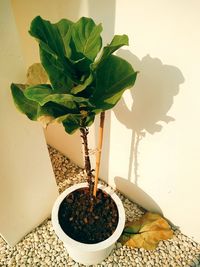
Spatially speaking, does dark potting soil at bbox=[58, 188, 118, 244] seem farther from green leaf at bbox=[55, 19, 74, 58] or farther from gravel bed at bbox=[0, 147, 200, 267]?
green leaf at bbox=[55, 19, 74, 58]

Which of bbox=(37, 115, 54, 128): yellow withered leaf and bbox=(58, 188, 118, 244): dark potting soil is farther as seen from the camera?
bbox=(58, 188, 118, 244): dark potting soil

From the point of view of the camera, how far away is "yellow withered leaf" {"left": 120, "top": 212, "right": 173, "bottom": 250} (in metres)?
1.53

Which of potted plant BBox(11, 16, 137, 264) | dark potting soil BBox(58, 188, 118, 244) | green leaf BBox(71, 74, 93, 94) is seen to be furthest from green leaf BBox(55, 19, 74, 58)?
dark potting soil BBox(58, 188, 118, 244)

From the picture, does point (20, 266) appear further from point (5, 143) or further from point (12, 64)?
point (12, 64)

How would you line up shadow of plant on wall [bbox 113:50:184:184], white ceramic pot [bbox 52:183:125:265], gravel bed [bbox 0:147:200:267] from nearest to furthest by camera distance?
shadow of plant on wall [bbox 113:50:184:184] → white ceramic pot [bbox 52:183:125:265] → gravel bed [bbox 0:147:200:267]

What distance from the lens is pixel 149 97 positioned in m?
1.20

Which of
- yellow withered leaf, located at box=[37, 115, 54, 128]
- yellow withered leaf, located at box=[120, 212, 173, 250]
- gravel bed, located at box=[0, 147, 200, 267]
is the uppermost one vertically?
yellow withered leaf, located at box=[37, 115, 54, 128]

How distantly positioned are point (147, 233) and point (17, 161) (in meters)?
0.89

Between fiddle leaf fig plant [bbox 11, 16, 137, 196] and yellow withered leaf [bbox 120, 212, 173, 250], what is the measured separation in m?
0.90

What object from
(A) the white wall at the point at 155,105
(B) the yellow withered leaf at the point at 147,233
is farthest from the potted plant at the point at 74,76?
(B) the yellow withered leaf at the point at 147,233

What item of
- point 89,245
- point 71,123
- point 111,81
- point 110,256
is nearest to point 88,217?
point 89,245

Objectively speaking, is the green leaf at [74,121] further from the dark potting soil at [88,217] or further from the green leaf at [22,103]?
the dark potting soil at [88,217]

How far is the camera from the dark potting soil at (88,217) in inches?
53.1

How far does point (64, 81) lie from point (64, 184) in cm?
120
